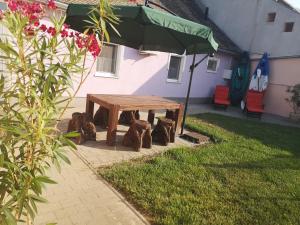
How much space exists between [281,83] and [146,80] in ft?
23.4

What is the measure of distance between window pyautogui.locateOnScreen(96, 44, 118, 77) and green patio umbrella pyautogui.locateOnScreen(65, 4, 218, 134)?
3.29 m

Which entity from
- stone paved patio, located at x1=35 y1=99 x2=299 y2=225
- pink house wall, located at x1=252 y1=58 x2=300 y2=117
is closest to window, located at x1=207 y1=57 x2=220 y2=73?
pink house wall, located at x1=252 y1=58 x2=300 y2=117

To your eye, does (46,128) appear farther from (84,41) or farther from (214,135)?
(214,135)

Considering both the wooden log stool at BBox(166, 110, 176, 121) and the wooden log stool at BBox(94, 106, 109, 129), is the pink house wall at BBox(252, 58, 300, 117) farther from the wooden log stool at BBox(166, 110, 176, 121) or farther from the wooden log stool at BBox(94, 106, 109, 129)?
the wooden log stool at BBox(94, 106, 109, 129)

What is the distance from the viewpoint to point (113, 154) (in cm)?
577

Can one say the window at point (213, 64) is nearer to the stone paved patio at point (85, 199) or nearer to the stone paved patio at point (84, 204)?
the stone paved patio at point (85, 199)

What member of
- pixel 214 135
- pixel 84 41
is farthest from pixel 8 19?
pixel 214 135

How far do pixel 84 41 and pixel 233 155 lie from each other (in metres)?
5.31

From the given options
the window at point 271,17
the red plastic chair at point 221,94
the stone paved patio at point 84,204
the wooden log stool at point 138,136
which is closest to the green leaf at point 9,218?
the stone paved patio at point 84,204

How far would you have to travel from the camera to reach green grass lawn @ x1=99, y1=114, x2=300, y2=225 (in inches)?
161

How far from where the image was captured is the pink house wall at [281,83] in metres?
13.8

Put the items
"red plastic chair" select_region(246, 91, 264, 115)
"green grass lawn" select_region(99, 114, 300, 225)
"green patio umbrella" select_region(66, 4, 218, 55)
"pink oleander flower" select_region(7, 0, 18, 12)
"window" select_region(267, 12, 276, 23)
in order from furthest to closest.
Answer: "window" select_region(267, 12, 276, 23) < "red plastic chair" select_region(246, 91, 264, 115) < "green patio umbrella" select_region(66, 4, 218, 55) < "green grass lawn" select_region(99, 114, 300, 225) < "pink oleander flower" select_region(7, 0, 18, 12)

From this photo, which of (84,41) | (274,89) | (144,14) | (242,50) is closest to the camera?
(84,41)

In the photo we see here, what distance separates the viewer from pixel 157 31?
671cm
